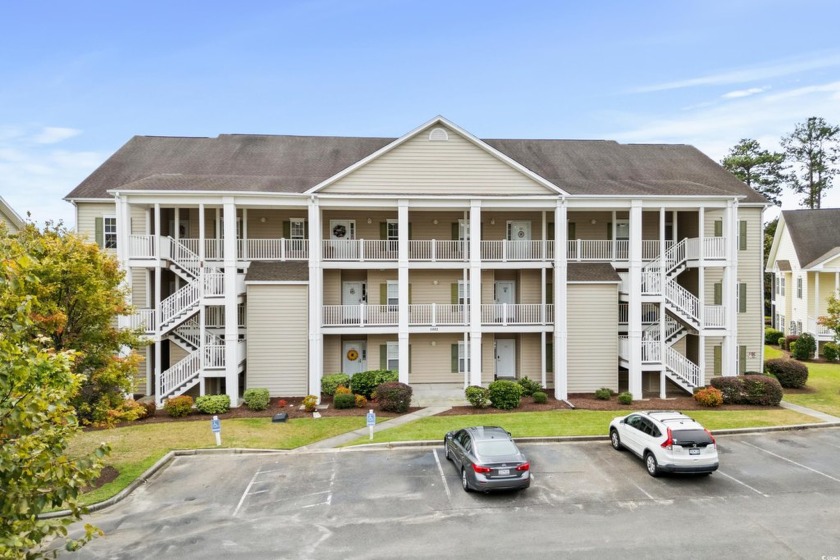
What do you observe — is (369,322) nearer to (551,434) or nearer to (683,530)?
(551,434)

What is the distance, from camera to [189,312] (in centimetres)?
2155

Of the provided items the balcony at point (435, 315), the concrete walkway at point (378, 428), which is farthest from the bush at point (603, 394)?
the concrete walkway at point (378, 428)

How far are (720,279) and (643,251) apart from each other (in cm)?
443

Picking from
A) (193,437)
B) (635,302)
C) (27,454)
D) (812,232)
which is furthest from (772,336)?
(27,454)

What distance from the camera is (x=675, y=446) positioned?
42.9ft

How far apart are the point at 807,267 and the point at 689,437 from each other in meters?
30.6

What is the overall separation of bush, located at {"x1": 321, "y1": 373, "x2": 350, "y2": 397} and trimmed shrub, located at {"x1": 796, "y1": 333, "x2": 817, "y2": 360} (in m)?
30.5

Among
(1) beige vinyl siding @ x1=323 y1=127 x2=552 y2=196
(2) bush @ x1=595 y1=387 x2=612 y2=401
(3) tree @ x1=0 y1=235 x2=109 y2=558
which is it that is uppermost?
(1) beige vinyl siding @ x1=323 y1=127 x2=552 y2=196

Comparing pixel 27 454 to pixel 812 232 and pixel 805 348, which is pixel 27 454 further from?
pixel 812 232

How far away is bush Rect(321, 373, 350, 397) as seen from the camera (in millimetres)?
22422

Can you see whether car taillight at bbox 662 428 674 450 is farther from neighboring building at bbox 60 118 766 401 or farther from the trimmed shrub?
the trimmed shrub

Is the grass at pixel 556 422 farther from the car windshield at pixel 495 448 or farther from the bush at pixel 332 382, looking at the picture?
the bush at pixel 332 382

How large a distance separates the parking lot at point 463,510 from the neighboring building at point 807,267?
80.7 ft

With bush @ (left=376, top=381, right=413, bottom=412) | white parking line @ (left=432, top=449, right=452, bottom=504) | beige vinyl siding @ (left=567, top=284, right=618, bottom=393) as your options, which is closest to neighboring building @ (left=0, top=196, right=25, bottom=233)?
bush @ (left=376, top=381, right=413, bottom=412)
